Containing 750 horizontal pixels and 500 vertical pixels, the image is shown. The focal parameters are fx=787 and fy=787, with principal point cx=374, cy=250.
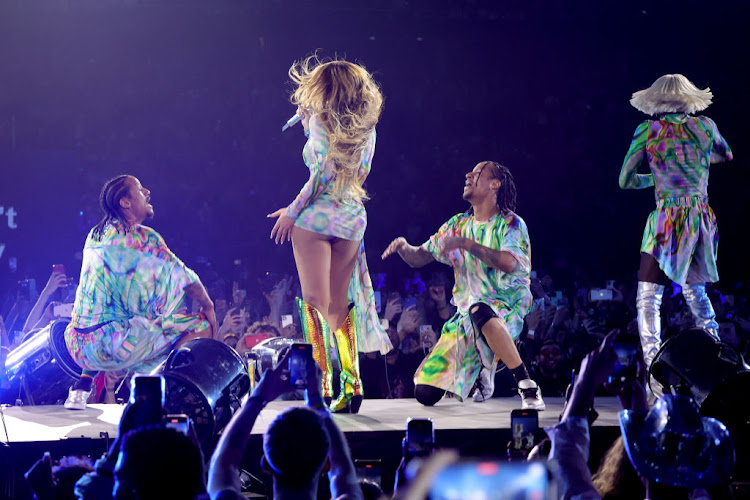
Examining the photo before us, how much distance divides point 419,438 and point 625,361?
1.90 ft

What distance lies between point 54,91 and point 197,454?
6464 millimetres

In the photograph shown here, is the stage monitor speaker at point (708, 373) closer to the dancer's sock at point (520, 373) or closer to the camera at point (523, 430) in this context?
the camera at point (523, 430)

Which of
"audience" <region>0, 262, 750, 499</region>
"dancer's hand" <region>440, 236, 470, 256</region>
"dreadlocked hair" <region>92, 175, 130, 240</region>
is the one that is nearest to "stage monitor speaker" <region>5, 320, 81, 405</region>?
"dreadlocked hair" <region>92, 175, 130, 240</region>

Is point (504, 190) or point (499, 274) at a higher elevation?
point (504, 190)

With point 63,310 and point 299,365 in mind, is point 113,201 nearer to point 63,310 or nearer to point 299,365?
point 63,310

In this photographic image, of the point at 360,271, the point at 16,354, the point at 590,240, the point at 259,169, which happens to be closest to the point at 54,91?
the point at 259,169

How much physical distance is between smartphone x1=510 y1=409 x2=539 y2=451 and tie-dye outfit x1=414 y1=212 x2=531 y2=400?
164 centimetres

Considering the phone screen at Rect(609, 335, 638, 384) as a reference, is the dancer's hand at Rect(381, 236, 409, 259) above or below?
above

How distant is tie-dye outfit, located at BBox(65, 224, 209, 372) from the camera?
3.97 metres

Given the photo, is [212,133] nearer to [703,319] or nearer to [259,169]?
[259,169]

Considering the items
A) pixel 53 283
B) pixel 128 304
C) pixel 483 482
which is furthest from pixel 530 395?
pixel 53 283

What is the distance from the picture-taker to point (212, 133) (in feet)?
23.6

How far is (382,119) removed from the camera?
731 centimetres

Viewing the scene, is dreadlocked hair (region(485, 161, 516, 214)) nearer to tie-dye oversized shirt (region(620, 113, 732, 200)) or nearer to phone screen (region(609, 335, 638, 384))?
tie-dye oversized shirt (region(620, 113, 732, 200))
